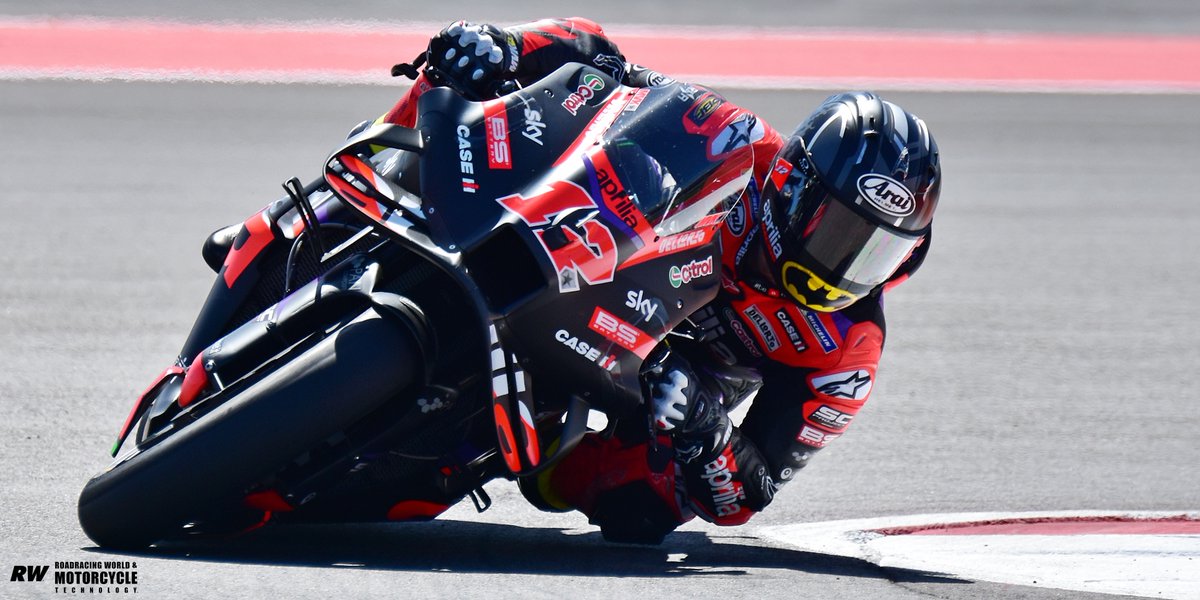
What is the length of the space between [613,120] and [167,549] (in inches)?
60.9

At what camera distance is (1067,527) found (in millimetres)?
5195

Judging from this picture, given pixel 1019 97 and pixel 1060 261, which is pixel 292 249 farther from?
pixel 1019 97

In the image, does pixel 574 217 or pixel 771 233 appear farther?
pixel 771 233

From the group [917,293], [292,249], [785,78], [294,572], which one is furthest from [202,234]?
[785,78]

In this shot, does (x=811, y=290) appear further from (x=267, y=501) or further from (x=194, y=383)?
(x=194, y=383)

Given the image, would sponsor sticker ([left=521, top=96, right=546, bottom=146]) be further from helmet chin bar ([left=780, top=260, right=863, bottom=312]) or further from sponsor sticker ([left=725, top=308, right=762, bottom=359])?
sponsor sticker ([left=725, top=308, right=762, bottom=359])

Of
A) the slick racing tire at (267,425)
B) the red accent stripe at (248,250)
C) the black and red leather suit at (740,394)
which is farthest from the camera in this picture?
the black and red leather suit at (740,394)

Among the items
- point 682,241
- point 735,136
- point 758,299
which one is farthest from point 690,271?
point 758,299

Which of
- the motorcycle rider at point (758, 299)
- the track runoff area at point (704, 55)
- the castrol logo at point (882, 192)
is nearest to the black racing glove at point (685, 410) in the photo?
the motorcycle rider at point (758, 299)

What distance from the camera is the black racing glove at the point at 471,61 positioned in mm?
4250

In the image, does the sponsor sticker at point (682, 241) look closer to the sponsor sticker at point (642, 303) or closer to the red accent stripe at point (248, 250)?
the sponsor sticker at point (642, 303)

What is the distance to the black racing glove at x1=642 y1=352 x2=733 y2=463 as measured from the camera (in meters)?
4.24

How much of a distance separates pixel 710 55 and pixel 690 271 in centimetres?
1017

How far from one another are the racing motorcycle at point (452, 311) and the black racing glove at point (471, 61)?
0.20 m
